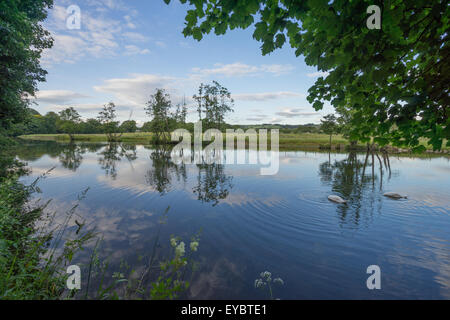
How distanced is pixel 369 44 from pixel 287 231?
255 inches

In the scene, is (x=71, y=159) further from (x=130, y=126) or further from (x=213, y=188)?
(x=130, y=126)

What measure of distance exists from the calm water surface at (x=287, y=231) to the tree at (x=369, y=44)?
3.95 m

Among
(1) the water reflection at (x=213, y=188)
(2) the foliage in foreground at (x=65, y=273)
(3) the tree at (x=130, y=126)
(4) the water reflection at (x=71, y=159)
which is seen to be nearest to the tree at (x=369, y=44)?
(2) the foliage in foreground at (x=65, y=273)

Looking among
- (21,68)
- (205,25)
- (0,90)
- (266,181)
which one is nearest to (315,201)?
(266,181)

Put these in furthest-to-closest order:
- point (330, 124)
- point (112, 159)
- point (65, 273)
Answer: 1. point (330, 124)
2. point (112, 159)
3. point (65, 273)

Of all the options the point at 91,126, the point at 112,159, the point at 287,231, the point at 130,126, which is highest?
the point at 130,126

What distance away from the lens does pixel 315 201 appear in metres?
10.4

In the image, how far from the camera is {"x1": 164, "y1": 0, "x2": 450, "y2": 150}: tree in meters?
2.23

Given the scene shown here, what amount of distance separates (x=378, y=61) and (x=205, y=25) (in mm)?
2825

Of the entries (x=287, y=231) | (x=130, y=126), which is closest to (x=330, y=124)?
(x=287, y=231)

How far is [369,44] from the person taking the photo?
2467 mm

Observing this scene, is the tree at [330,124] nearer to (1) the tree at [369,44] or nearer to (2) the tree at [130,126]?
(1) the tree at [369,44]

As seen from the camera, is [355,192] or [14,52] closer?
[14,52]

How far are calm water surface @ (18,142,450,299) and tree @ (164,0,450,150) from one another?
3.95m
